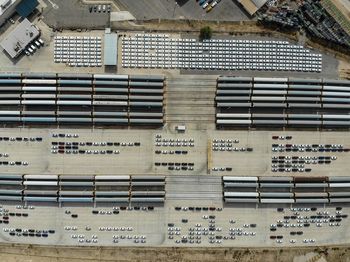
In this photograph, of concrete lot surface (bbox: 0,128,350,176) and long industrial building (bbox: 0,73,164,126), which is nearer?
long industrial building (bbox: 0,73,164,126)

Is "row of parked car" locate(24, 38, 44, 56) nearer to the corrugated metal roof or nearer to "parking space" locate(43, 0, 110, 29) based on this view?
"parking space" locate(43, 0, 110, 29)

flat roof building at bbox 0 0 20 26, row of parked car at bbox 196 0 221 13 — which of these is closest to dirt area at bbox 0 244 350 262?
flat roof building at bbox 0 0 20 26

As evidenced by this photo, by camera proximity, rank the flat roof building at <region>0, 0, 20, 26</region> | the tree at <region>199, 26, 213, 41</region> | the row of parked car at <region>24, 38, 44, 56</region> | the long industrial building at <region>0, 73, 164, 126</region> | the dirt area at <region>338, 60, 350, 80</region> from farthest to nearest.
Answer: the dirt area at <region>338, 60, 350, 80</region>
the tree at <region>199, 26, 213, 41</region>
the row of parked car at <region>24, 38, 44, 56</region>
the long industrial building at <region>0, 73, 164, 126</region>
the flat roof building at <region>0, 0, 20, 26</region>

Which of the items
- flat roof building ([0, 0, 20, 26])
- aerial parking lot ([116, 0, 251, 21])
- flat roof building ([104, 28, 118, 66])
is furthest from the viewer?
aerial parking lot ([116, 0, 251, 21])

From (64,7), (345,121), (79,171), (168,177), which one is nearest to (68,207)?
(79,171)

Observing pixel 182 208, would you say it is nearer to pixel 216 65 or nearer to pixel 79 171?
pixel 79 171

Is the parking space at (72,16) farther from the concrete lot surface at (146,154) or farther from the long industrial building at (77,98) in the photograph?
the concrete lot surface at (146,154)

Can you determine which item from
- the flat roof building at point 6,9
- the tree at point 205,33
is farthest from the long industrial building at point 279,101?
the flat roof building at point 6,9
